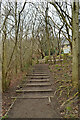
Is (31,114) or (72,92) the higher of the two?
(72,92)

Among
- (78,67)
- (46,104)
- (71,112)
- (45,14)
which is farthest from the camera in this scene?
(45,14)

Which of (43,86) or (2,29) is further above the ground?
(2,29)

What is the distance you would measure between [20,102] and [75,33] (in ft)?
14.0

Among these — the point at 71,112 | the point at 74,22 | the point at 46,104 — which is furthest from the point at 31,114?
the point at 74,22

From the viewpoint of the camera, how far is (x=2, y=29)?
19.5 ft

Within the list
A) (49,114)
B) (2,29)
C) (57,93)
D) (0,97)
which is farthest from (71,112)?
(2,29)

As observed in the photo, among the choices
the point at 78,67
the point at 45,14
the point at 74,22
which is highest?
the point at 45,14

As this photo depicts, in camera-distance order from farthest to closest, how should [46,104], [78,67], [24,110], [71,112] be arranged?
[78,67] < [46,104] < [24,110] < [71,112]

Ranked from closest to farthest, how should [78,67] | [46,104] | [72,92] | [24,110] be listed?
[24,110], [46,104], [72,92], [78,67]

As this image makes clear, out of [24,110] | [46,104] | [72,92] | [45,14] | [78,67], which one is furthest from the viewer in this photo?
[45,14]

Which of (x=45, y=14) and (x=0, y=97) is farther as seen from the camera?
(x=45, y=14)

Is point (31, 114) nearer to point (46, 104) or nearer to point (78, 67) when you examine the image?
point (46, 104)

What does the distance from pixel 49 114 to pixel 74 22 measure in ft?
14.6

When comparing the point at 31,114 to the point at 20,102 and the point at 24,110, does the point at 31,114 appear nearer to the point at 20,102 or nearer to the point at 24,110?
the point at 24,110
